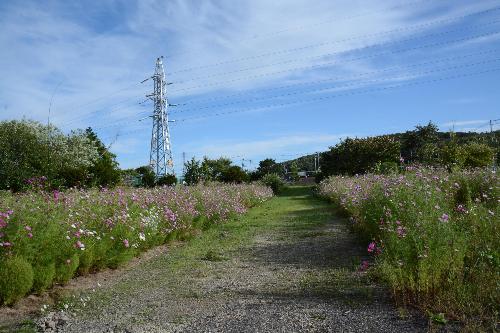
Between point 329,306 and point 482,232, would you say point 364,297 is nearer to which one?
point 329,306

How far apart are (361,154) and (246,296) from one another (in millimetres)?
26877

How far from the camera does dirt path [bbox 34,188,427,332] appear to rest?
13.4ft

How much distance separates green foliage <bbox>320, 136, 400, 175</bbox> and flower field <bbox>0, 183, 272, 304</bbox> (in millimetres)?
21815

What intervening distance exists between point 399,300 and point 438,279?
0.42 metres

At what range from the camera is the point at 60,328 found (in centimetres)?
420

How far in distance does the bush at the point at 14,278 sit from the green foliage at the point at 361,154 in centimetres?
2592

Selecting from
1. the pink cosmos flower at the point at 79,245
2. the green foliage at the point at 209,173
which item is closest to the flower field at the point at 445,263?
the pink cosmos flower at the point at 79,245

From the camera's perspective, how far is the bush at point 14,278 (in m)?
4.73

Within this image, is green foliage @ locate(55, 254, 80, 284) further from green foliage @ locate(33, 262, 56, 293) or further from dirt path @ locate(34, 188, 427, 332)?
dirt path @ locate(34, 188, 427, 332)

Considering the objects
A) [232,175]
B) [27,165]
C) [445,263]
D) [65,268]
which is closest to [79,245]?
[65,268]

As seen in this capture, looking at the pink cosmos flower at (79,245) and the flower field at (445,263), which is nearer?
the flower field at (445,263)

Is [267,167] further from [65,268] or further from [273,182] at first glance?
[65,268]

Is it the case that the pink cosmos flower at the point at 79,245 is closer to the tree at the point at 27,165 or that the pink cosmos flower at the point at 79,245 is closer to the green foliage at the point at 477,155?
the tree at the point at 27,165

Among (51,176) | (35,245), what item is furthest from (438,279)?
(51,176)
